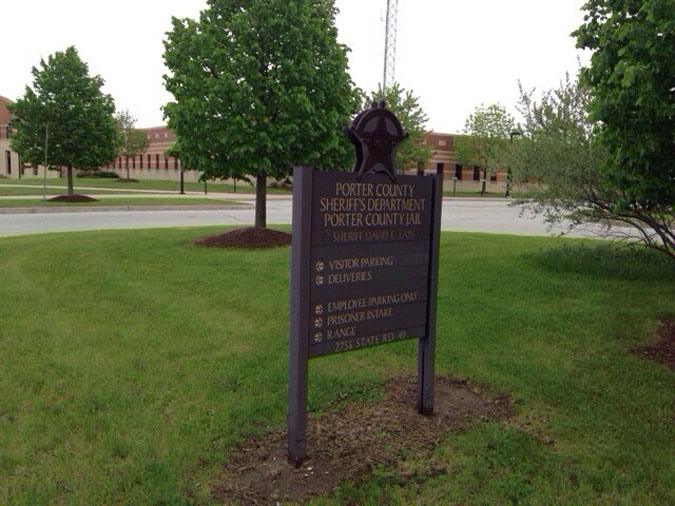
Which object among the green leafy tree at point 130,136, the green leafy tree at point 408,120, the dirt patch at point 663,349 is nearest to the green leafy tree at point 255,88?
the dirt patch at point 663,349

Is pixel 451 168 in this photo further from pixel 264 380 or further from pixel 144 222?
pixel 264 380

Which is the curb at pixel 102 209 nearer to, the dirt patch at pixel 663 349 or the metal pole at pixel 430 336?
the metal pole at pixel 430 336

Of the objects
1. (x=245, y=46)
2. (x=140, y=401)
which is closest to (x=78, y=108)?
(x=245, y=46)

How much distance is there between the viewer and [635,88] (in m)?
4.89

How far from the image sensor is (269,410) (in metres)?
4.13

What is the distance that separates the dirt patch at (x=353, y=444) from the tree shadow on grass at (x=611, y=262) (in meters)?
5.51

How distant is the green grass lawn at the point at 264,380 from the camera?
3.23 meters

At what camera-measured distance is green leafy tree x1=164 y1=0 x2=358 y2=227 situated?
Answer: 1105 centimetres

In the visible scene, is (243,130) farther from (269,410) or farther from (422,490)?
(422,490)

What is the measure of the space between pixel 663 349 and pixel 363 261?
3.71 m

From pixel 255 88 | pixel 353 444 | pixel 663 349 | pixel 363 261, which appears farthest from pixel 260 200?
pixel 353 444

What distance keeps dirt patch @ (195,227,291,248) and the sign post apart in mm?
7933

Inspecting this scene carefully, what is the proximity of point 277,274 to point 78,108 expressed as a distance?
18.4 meters

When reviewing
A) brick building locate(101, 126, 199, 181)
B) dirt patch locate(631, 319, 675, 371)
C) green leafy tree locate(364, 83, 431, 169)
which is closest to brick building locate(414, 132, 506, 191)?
green leafy tree locate(364, 83, 431, 169)
